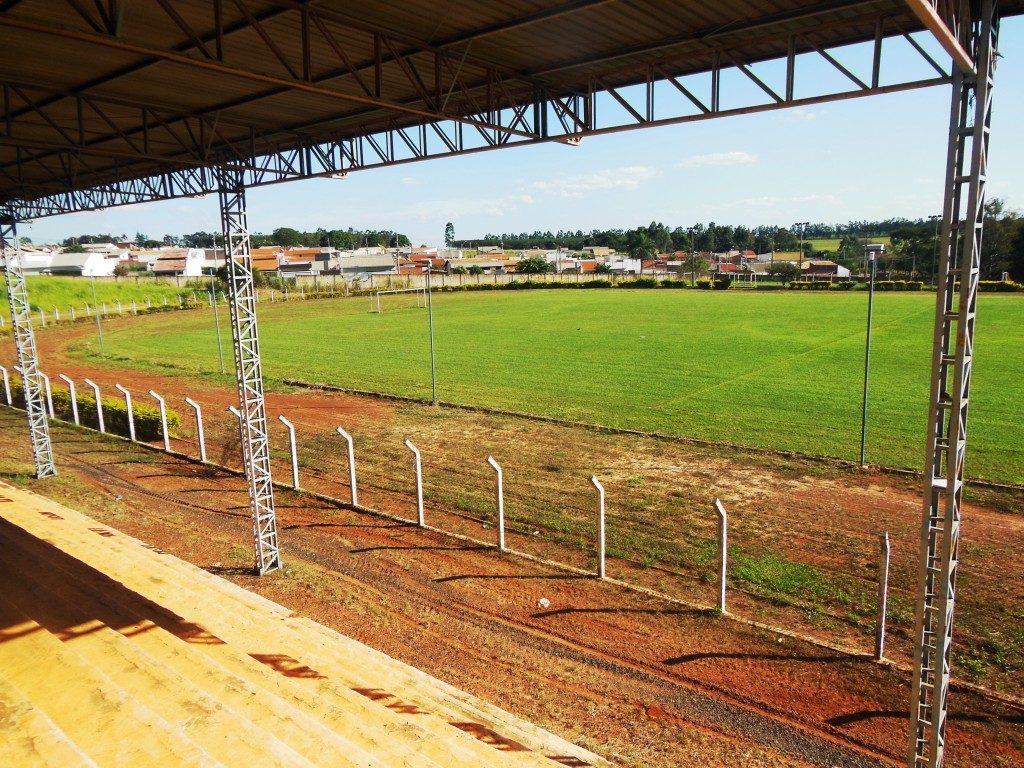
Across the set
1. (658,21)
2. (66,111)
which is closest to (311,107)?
(66,111)

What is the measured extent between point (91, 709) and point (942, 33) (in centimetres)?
776

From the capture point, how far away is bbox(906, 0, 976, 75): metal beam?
4.42 meters

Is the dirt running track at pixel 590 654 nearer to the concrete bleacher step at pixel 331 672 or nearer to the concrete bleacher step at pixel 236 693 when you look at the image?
the concrete bleacher step at pixel 331 672

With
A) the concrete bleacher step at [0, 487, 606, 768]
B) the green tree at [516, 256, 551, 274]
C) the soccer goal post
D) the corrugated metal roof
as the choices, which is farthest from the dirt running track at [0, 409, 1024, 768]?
the green tree at [516, 256, 551, 274]

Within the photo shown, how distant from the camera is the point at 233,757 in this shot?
4.79 m

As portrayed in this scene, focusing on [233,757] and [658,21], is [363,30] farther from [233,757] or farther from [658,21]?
[233,757]

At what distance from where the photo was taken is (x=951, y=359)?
558 cm

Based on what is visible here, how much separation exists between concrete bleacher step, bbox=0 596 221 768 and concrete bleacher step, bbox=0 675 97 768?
0.13 meters

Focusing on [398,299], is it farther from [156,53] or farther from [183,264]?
[156,53]

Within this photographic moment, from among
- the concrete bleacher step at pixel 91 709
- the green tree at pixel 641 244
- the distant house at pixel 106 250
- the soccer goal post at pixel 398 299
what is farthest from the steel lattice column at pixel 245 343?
the green tree at pixel 641 244

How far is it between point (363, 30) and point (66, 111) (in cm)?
704

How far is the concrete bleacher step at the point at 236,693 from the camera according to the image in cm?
514

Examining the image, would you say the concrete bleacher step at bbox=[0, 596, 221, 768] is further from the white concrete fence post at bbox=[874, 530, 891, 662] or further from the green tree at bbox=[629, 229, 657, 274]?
the green tree at bbox=[629, 229, 657, 274]

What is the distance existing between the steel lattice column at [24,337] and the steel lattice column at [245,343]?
651 centimetres
